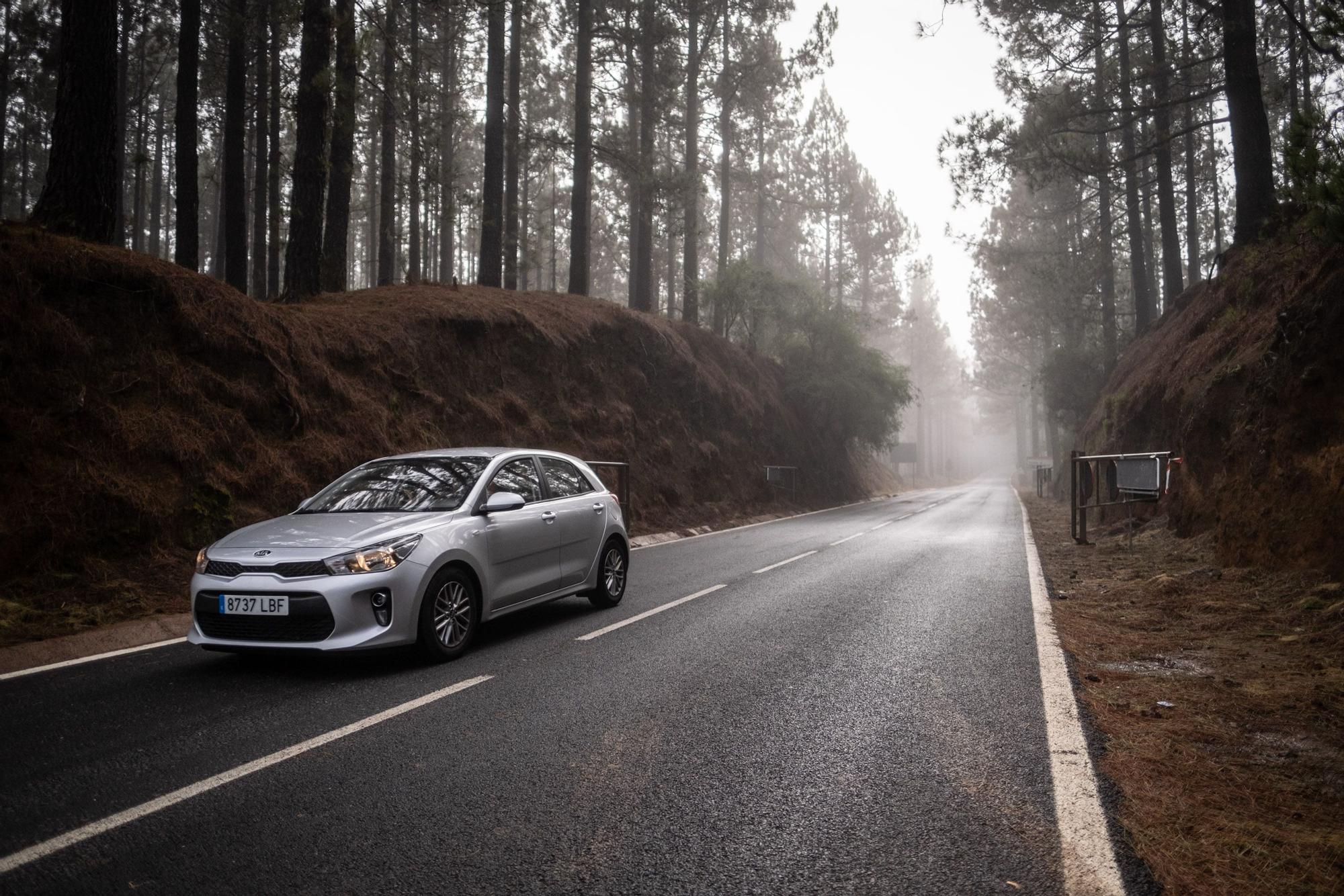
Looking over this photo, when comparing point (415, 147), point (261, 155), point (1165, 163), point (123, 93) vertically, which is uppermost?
point (123, 93)

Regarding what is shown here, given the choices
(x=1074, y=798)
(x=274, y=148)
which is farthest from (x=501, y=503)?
(x=274, y=148)

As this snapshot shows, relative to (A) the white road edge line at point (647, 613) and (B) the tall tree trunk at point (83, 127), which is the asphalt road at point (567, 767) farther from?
(B) the tall tree trunk at point (83, 127)

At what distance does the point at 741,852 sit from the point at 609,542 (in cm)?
607

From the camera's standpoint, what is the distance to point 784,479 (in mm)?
31281

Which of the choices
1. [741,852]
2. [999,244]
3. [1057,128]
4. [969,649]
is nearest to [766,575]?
[969,649]

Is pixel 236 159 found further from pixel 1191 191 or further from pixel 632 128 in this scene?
pixel 1191 191

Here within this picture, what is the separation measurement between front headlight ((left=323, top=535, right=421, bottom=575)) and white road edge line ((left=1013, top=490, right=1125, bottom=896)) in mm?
4452

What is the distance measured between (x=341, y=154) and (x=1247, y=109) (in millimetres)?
17728

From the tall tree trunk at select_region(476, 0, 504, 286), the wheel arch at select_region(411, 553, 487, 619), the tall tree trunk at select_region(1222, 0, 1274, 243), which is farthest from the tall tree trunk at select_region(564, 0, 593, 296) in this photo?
the wheel arch at select_region(411, 553, 487, 619)

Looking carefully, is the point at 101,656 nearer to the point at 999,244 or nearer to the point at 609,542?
the point at 609,542

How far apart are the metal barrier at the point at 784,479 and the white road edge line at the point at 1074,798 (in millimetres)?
22779

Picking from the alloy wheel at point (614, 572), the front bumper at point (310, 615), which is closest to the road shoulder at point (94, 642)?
the front bumper at point (310, 615)

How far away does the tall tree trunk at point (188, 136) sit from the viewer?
16062mm

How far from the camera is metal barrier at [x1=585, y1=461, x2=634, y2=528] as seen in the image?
1666 cm
